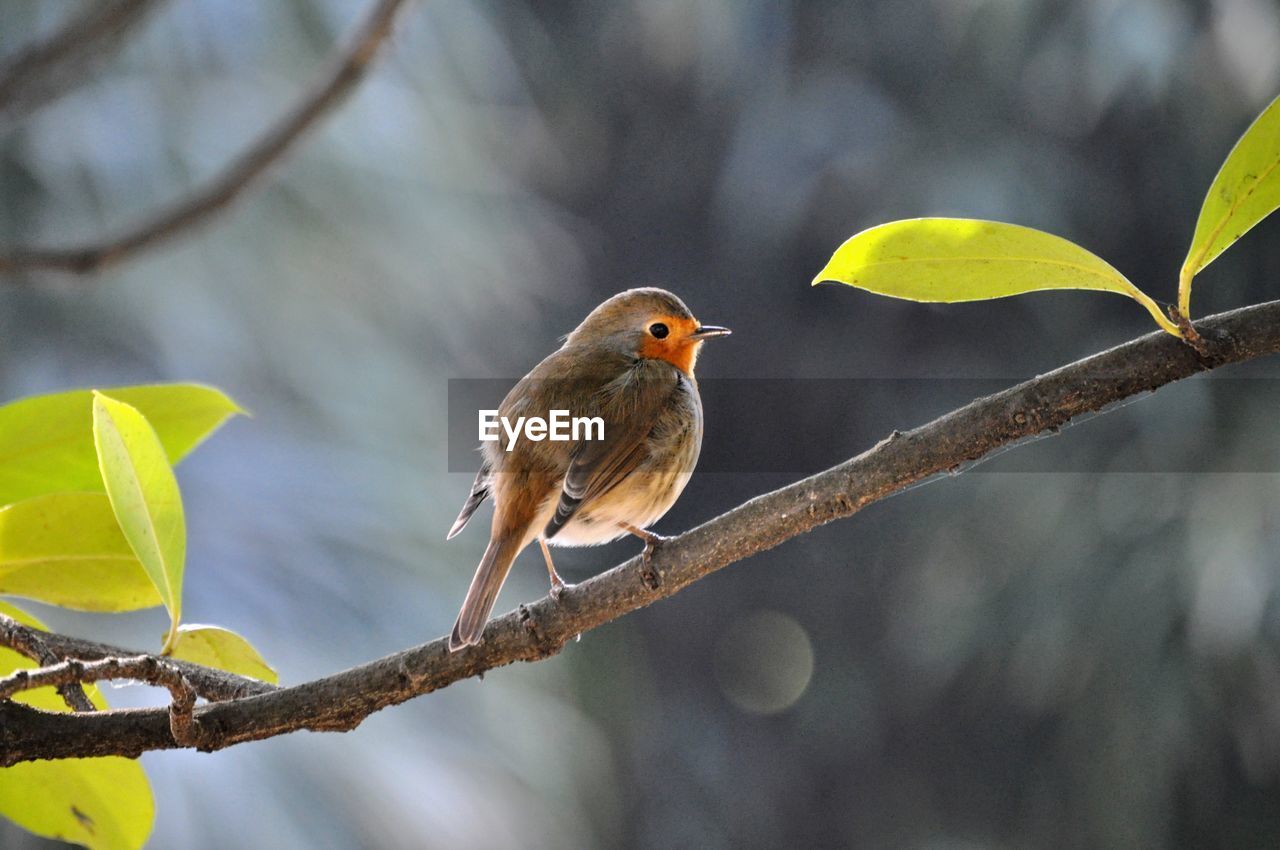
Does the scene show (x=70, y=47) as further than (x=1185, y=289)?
Yes

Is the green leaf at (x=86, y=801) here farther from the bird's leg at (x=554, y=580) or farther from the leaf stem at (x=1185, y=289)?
the leaf stem at (x=1185, y=289)

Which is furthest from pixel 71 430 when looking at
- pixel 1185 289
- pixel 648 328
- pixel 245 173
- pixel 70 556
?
pixel 648 328

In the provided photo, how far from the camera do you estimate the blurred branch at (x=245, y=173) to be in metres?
1.53

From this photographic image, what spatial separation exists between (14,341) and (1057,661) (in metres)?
5.80

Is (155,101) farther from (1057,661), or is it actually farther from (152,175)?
(1057,661)

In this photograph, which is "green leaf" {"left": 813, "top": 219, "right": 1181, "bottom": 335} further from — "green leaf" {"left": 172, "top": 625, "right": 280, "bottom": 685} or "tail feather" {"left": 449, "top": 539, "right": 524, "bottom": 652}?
"green leaf" {"left": 172, "top": 625, "right": 280, "bottom": 685}

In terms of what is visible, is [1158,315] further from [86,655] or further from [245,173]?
[245,173]

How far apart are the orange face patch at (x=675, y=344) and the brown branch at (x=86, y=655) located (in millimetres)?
1002

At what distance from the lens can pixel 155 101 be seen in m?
5.41

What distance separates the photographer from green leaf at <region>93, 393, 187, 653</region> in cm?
69

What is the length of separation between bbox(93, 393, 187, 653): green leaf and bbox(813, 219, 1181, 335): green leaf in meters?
0.39

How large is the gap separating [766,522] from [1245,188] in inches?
12.4

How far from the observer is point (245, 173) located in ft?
5.36

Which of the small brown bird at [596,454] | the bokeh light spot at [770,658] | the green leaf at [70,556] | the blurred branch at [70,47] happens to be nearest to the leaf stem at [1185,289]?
the green leaf at [70,556]
